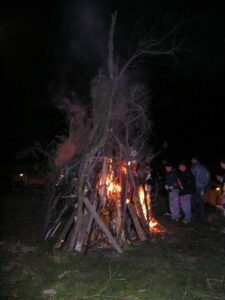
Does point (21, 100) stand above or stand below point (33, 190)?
above

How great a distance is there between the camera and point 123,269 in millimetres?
8047

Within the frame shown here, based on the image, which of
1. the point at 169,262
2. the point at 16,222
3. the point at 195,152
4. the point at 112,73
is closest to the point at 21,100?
the point at 195,152

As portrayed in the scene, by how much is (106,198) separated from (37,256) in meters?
2.36

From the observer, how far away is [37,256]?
9055mm

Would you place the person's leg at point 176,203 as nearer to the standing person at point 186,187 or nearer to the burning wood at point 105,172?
the standing person at point 186,187

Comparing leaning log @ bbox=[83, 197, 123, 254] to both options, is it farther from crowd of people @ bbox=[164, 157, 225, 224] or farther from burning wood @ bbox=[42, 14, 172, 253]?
crowd of people @ bbox=[164, 157, 225, 224]

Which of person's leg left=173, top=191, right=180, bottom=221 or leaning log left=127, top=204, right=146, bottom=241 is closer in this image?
leaning log left=127, top=204, right=146, bottom=241

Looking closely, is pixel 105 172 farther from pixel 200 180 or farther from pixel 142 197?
pixel 200 180

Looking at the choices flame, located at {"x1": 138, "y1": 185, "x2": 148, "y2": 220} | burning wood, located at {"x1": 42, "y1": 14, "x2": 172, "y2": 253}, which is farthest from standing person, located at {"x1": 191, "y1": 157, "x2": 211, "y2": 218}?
flame, located at {"x1": 138, "y1": 185, "x2": 148, "y2": 220}

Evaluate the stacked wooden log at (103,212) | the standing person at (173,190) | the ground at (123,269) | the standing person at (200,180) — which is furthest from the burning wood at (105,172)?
the standing person at (200,180)

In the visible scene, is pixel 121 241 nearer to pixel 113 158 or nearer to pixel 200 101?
pixel 113 158

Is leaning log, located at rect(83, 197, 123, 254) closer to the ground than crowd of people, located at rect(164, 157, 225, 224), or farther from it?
closer to the ground

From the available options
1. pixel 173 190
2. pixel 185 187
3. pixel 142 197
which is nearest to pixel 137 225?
pixel 142 197

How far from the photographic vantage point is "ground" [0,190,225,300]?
22.4ft
